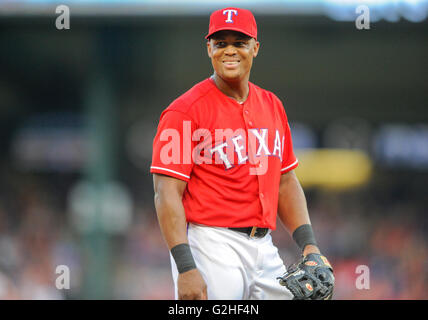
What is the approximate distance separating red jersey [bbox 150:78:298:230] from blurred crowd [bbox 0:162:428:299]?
444cm

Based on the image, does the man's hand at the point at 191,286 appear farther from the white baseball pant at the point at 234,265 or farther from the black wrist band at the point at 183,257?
the white baseball pant at the point at 234,265

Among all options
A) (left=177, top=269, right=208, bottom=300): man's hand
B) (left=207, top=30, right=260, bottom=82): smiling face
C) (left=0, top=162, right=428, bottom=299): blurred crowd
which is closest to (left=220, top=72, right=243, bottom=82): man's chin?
(left=207, top=30, right=260, bottom=82): smiling face

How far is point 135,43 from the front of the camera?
7.03 metres

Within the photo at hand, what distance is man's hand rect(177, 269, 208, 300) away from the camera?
2033 mm

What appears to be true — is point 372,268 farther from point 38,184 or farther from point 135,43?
point 38,184

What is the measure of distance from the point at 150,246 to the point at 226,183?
18.4ft

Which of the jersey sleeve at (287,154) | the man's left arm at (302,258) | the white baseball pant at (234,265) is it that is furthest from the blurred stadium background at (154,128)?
the white baseball pant at (234,265)

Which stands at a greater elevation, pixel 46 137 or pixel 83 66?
pixel 83 66

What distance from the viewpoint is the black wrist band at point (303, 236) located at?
2328mm

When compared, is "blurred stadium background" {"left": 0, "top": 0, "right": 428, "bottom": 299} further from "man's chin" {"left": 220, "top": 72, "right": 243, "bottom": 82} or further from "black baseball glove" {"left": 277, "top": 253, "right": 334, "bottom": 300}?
"black baseball glove" {"left": 277, "top": 253, "right": 334, "bottom": 300}

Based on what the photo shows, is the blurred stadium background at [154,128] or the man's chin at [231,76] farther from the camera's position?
the blurred stadium background at [154,128]

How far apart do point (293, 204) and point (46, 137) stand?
21.7 ft

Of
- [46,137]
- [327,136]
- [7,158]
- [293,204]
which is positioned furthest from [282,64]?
[293,204]

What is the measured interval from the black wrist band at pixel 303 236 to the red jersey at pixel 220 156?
13cm
